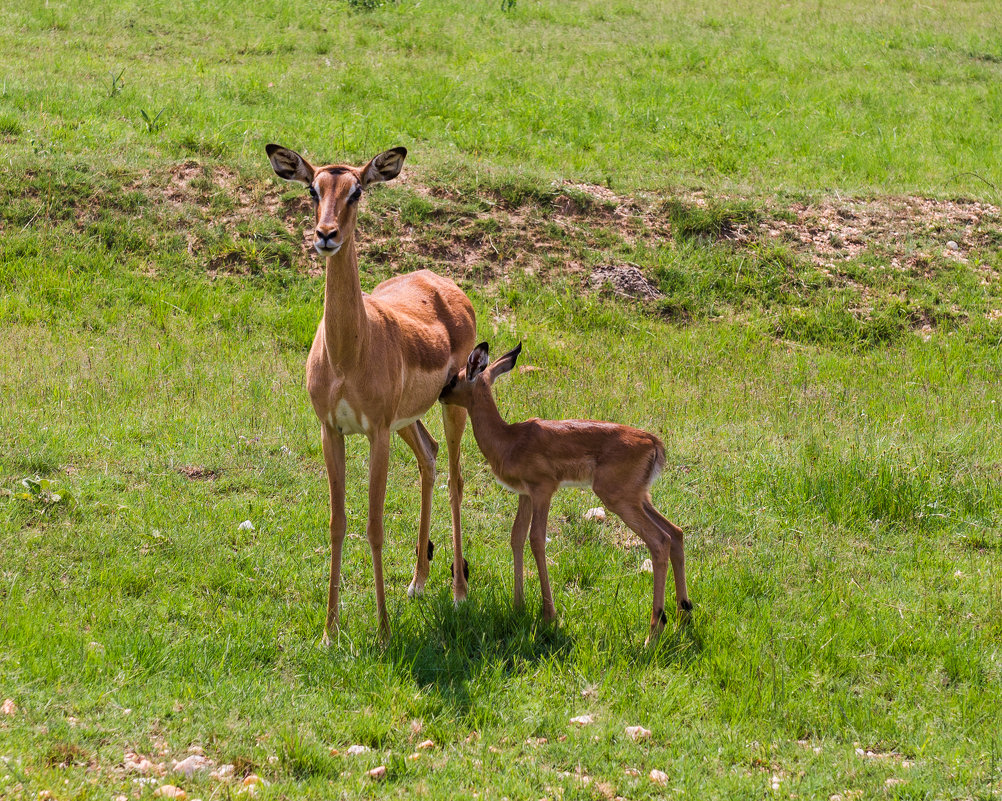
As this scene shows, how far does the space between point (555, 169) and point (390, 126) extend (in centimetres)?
239

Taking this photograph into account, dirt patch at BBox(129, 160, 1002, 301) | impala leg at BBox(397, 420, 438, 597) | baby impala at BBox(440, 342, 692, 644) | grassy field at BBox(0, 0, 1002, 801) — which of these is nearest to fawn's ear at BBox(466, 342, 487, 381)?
baby impala at BBox(440, 342, 692, 644)

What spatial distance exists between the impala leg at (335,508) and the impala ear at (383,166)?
1.40m

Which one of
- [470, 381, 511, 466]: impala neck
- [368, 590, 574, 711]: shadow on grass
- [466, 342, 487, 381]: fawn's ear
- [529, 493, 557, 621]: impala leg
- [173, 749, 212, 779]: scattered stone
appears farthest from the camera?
[466, 342, 487, 381]: fawn's ear

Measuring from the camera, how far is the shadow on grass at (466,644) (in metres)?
5.33

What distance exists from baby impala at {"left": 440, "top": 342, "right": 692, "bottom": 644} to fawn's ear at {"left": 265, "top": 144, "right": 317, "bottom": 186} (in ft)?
6.00

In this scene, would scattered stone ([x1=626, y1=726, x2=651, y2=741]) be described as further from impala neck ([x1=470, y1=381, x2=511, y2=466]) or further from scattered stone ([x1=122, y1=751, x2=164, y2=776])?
scattered stone ([x1=122, y1=751, x2=164, y2=776])

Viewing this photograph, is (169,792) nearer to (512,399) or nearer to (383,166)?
(383,166)

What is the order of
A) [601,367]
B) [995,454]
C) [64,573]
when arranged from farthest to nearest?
[601,367] → [995,454] → [64,573]

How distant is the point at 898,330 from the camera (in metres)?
11.9

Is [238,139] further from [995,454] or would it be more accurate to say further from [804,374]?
[995,454]

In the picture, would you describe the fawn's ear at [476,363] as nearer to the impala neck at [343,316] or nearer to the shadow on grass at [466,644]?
the impala neck at [343,316]

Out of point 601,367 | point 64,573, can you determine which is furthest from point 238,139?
point 64,573

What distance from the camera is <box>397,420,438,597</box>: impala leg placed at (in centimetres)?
654

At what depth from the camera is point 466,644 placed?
565 cm
